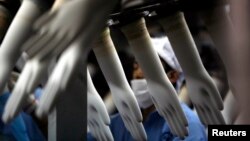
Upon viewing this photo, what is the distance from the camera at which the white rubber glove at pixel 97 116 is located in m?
1.03

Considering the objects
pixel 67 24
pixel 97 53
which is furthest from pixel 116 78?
pixel 67 24

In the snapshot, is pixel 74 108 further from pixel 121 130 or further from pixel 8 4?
pixel 121 130

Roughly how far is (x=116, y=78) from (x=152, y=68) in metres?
0.08

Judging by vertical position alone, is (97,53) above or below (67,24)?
below

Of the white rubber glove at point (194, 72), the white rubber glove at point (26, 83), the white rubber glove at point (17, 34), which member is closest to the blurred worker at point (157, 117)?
the white rubber glove at point (194, 72)

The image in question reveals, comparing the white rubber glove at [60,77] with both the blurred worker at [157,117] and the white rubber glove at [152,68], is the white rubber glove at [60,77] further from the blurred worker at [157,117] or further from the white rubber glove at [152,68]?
the blurred worker at [157,117]

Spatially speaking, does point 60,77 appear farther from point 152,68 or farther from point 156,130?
point 156,130

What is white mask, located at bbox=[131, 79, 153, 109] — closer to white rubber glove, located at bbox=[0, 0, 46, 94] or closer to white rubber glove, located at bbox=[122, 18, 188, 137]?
white rubber glove, located at bbox=[122, 18, 188, 137]

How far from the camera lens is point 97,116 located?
41.1 inches

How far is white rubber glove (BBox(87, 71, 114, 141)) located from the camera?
1.03 metres

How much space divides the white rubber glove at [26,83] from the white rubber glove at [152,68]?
1.11 feet

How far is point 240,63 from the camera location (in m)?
0.59

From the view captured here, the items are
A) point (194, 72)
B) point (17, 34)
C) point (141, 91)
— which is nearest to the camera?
point (17, 34)

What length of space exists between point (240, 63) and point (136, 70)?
0.91 m
